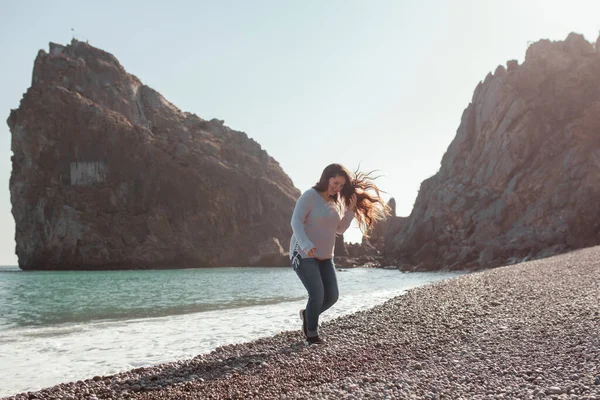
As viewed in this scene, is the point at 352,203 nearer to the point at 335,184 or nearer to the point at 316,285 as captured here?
the point at 335,184

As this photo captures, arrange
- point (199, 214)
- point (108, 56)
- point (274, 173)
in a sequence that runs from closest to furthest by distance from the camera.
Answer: point (199, 214) → point (108, 56) → point (274, 173)

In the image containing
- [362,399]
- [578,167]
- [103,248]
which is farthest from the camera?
[103,248]

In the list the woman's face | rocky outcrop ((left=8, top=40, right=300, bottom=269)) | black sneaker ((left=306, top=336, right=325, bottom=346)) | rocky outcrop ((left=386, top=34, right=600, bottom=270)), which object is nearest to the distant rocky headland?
rocky outcrop ((left=386, top=34, right=600, bottom=270))

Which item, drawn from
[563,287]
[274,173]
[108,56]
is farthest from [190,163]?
[563,287]

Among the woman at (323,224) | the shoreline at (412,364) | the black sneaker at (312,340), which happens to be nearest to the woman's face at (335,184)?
the woman at (323,224)

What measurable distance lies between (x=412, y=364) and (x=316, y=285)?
2180mm

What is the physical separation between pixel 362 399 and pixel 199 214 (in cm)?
11563

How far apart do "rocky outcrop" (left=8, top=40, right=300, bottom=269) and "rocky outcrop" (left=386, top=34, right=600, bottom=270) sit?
183 ft

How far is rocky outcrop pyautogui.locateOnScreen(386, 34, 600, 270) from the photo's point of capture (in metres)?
52.3

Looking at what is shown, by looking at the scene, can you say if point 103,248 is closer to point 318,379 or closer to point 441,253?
point 441,253

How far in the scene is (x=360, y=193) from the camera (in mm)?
8266

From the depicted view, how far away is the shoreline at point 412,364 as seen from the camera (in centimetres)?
466

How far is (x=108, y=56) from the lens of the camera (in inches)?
5054

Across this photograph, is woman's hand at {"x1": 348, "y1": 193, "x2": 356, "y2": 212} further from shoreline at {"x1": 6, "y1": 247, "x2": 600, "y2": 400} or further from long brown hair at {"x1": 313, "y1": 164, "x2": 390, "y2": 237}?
shoreline at {"x1": 6, "y1": 247, "x2": 600, "y2": 400}
